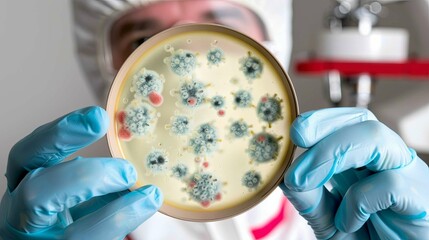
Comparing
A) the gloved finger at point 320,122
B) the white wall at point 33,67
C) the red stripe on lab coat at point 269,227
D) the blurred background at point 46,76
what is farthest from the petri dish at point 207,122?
the white wall at point 33,67

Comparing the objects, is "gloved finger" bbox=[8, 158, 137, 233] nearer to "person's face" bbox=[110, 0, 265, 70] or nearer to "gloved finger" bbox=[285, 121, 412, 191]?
"gloved finger" bbox=[285, 121, 412, 191]

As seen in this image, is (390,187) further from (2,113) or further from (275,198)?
(2,113)

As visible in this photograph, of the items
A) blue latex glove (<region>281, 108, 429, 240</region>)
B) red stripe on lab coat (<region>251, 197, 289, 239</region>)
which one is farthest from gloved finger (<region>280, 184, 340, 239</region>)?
red stripe on lab coat (<region>251, 197, 289, 239</region>)

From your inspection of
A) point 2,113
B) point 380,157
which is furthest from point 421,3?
point 2,113

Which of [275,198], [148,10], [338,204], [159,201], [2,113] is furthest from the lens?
[2,113]

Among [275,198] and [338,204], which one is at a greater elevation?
[338,204]

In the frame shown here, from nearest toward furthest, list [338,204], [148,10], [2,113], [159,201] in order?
[159,201], [338,204], [148,10], [2,113]

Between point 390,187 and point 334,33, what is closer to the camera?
point 390,187
